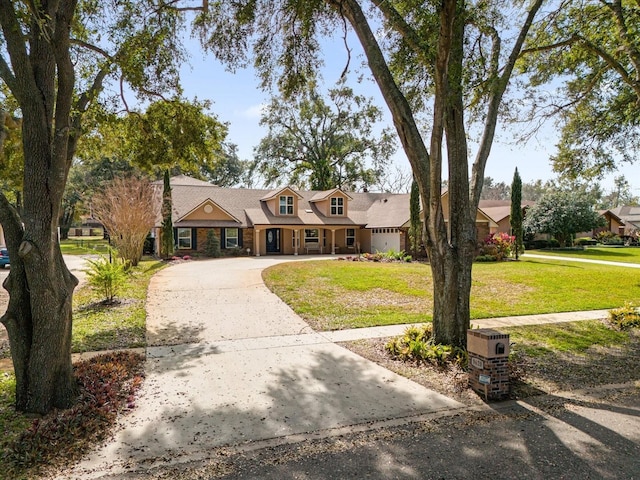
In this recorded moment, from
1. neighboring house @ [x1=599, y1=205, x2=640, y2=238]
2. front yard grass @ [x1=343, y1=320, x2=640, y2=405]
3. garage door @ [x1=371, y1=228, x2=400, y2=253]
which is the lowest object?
front yard grass @ [x1=343, y1=320, x2=640, y2=405]

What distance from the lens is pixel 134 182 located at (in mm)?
20312

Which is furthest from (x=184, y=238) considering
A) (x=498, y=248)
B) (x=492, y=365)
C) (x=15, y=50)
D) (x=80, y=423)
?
(x=492, y=365)

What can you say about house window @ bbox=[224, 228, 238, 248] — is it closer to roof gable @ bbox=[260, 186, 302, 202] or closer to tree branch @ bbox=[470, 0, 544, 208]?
roof gable @ bbox=[260, 186, 302, 202]

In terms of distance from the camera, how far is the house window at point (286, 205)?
28.8m

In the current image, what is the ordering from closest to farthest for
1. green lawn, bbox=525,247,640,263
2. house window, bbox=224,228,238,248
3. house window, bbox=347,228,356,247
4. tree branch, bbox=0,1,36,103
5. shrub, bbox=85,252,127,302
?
tree branch, bbox=0,1,36,103, shrub, bbox=85,252,127,302, green lawn, bbox=525,247,640,263, house window, bbox=224,228,238,248, house window, bbox=347,228,356,247

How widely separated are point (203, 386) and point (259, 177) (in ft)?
126

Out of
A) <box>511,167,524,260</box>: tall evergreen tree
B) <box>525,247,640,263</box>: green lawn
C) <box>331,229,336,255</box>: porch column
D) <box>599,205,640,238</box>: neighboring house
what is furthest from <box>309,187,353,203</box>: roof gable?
<box>599,205,640,238</box>: neighboring house

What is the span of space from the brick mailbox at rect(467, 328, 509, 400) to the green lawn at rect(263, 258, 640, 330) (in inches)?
157

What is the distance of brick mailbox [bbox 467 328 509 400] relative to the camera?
16.8 feet

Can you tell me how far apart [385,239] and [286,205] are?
7347 millimetres

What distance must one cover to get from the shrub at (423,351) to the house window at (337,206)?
23137 millimetres

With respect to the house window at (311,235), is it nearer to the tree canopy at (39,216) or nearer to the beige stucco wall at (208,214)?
the beige stucco wall at (208,214)

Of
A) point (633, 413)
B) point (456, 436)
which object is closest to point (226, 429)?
point (456, 436)

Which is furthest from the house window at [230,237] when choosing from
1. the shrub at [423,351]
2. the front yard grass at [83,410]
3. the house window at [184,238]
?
the shrub at [423,351]
